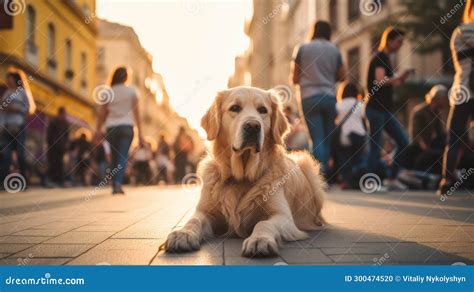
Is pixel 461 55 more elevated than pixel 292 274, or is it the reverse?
pixel 461 55

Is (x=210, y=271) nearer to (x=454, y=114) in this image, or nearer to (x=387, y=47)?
(x=454, y=114)

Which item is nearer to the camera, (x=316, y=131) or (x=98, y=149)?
(x=316, y=131)

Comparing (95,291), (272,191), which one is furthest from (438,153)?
(95,291)

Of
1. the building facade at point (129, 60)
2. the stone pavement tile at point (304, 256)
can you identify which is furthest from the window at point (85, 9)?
the stone pavement tile at point (304, 256)

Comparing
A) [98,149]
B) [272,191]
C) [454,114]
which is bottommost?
[98,149]

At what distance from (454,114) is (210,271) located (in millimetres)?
4094

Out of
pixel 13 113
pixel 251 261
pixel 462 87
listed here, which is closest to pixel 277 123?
pixel 251 261

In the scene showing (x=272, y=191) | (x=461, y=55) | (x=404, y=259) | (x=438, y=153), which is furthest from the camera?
(x=438, y=153)

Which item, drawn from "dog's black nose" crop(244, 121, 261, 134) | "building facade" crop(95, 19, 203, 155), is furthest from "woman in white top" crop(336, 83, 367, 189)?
"building facade" crop(95, 19, 203, 155)

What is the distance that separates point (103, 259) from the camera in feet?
6.66

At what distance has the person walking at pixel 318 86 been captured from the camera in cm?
585

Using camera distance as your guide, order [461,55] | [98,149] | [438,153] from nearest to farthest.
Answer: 1. [461,55]
2. [438,153]
3. [98,149]

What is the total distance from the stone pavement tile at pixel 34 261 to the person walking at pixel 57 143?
8.45 metres

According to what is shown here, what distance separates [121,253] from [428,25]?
1781cm
